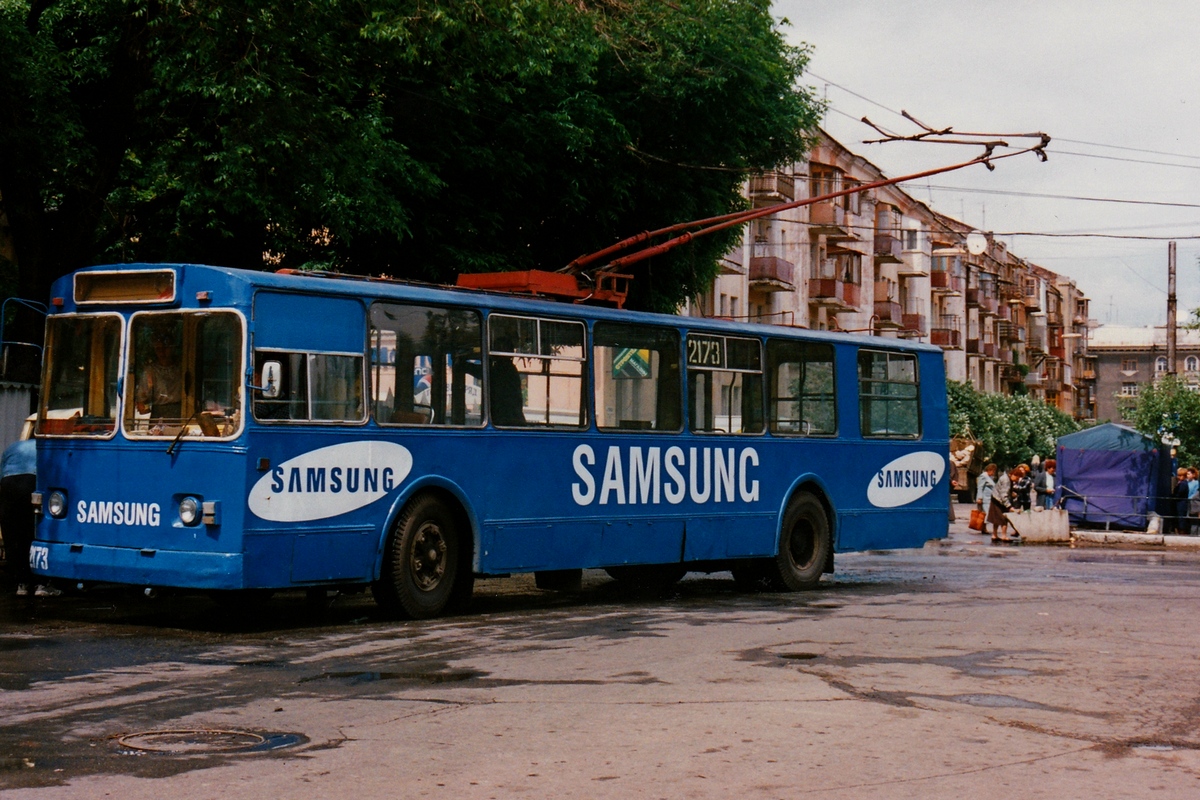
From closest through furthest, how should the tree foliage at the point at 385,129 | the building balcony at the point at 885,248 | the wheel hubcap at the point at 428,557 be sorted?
1. the wheel hubcap at the point at 428,557
2. the tree foliage at the point at 385,129
3. the building balcony at the point at 885,248

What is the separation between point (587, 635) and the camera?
39.3ft

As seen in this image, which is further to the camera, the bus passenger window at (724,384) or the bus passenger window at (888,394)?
the bus passenger window at (888,394)

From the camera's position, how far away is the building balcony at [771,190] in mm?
56500

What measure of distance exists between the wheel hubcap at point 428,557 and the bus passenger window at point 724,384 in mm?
3698

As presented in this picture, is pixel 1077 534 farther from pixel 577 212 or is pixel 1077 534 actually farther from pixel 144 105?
pixel 144 105

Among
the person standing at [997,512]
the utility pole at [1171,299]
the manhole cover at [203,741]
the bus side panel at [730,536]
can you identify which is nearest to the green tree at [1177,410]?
the utility pole at [1171,299]

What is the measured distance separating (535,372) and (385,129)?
6.86 m

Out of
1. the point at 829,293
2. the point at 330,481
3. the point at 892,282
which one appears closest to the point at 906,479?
the point at 330,481

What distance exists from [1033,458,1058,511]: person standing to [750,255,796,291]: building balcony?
18.1 meters

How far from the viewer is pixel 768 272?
185 ft

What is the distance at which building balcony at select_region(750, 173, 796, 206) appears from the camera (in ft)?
185

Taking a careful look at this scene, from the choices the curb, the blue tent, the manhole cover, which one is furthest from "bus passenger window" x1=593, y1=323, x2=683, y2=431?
the blue tent

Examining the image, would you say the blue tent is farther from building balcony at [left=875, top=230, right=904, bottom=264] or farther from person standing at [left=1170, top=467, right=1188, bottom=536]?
building balcony at [left=875, top=230, right=904, bottom=264]

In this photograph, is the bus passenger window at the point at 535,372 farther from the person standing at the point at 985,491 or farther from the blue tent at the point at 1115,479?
A: the blue tent at the point at 1115,479
